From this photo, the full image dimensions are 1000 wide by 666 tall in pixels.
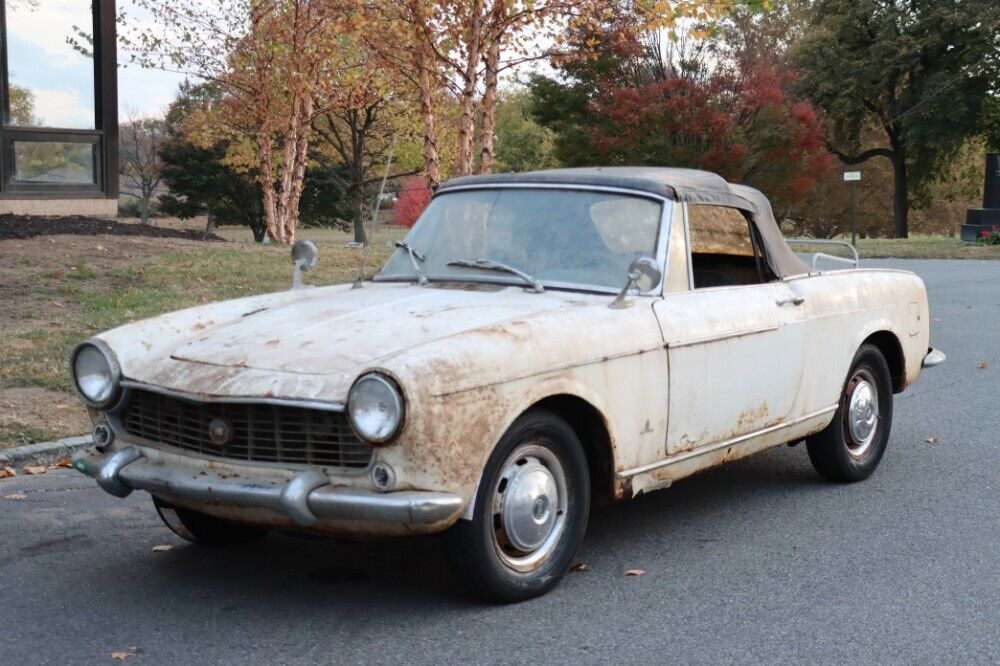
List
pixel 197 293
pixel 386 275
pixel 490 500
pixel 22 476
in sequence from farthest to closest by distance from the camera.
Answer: pixel 197 293 < pixel 22 476 < pixel 386 275 < pixel 490 500

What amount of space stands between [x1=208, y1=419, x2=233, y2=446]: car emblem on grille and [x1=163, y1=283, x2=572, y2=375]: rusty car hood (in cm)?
21

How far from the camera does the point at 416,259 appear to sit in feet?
18.2

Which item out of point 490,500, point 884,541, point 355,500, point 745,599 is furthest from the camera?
point 884,541

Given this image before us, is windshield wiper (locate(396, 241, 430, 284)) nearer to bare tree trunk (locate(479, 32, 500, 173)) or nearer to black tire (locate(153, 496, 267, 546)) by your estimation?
black tire (locate(153, 496, 267, 546))

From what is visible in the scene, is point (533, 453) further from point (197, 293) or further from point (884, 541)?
point (197, 293)

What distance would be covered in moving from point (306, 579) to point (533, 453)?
105 cm

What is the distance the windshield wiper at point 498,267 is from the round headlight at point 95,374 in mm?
1581

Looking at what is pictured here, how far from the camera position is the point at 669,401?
485 cm

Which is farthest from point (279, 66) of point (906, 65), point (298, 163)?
point (906, 65)

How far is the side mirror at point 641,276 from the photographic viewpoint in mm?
4727

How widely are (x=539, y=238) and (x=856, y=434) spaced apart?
7.25ft

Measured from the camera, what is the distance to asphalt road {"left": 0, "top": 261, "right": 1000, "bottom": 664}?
3895mm

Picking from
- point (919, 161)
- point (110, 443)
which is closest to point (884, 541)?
point (110, 443)

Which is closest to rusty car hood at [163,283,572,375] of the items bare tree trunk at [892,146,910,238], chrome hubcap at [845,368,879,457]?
chrome hubcap at [845,368,879,457]
